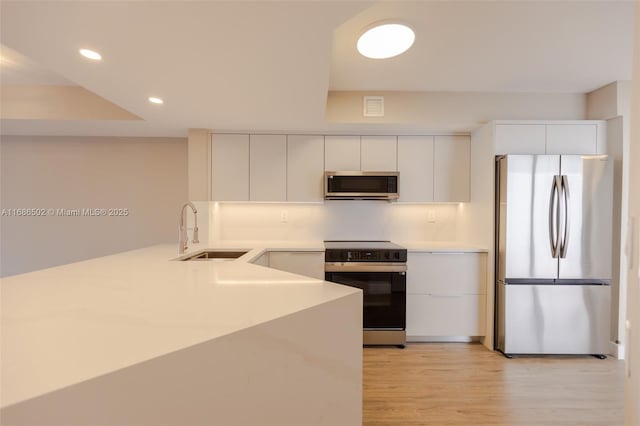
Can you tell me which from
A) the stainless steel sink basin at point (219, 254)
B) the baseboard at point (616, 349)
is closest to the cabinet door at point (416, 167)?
the stainless steel sink basin at point (219, 254)

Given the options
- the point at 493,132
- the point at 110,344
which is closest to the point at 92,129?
the point at 110,344

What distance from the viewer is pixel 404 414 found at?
6.32 ft

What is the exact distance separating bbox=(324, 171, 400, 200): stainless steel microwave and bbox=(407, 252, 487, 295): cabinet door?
0.72 m

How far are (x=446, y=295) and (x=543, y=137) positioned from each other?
5.83 feet

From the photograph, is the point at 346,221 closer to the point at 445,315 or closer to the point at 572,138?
the point at 445,315

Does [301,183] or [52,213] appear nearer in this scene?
[301,183]

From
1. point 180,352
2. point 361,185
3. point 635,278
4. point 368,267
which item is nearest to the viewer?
point 180,352

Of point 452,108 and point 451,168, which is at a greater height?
point 452,108

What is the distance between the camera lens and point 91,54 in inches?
64.4

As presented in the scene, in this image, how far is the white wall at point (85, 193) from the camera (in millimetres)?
3641

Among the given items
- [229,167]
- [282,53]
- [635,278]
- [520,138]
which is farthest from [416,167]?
[635,278]

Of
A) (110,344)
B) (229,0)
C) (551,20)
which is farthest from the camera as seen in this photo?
(551,20)

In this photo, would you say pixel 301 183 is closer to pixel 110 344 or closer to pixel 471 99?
pixel 471 99

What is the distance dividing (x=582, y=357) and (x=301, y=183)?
3.13 m
